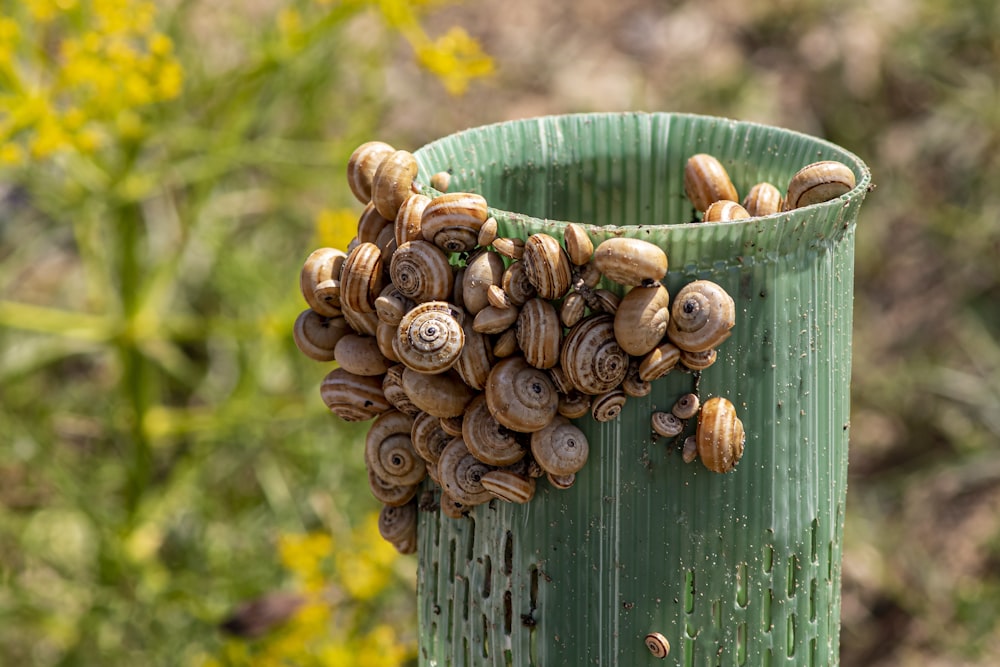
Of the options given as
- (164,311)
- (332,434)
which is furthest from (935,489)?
(164,311)

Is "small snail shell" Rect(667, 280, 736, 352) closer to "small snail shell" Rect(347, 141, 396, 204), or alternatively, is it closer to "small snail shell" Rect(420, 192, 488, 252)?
"small snail shell" Rect(420, 192, 488, 252)

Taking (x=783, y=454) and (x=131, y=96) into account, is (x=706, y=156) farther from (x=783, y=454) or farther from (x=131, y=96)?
(x=131, y=96)

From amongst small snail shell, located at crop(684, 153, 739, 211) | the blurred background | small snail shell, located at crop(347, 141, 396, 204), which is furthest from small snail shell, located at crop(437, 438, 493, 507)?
the blurred background

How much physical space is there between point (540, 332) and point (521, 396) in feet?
0.23

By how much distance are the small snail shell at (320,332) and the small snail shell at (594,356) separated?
34 centimetres

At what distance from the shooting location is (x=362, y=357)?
4.32ft

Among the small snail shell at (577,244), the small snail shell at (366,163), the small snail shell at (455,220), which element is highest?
the small snail shell at (366,163)

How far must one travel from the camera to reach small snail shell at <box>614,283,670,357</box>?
3.63ft

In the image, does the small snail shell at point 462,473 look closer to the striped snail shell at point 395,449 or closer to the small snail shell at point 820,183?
the striped snail shell at point 395,449

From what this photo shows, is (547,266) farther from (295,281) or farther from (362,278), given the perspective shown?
(295,281)

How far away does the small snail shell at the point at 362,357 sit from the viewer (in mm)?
1315

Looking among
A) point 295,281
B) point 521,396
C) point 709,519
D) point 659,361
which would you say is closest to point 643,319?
point 659,361

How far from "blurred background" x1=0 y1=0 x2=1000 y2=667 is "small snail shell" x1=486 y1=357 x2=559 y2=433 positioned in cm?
145

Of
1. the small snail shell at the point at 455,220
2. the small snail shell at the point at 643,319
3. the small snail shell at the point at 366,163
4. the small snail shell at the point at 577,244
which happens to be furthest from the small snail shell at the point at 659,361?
the small snail shell at the point at 366,163
